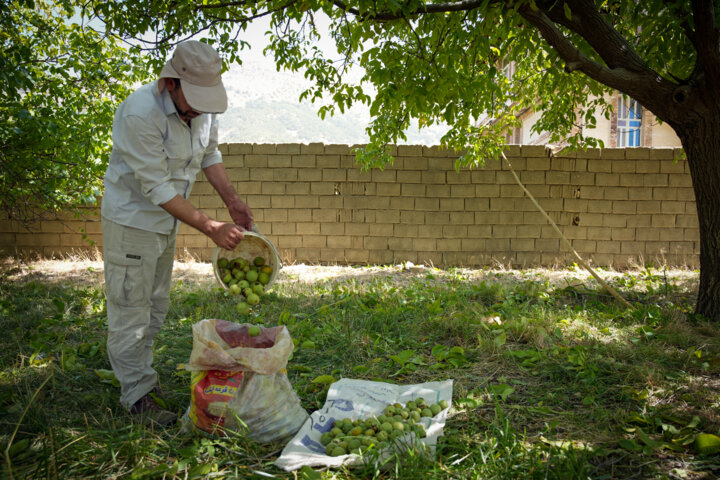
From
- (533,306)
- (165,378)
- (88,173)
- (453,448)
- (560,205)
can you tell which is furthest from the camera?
(560,205)

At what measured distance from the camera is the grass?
6.28ft

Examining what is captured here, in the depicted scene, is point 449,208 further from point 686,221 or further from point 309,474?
point 309,474

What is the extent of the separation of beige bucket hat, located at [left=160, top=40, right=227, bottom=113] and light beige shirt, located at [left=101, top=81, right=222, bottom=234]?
0.54ft

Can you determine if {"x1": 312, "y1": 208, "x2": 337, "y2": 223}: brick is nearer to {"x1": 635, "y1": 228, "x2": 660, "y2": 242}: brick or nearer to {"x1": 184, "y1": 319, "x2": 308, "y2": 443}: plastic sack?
{"x1": 635, "y1": 228, "x2": 660, "y2": 242}: brick

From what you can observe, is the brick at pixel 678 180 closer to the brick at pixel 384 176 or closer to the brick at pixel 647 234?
the brick at pixel 647 234

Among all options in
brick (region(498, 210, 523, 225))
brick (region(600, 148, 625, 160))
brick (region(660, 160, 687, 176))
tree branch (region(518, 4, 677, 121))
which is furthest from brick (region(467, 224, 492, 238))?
tree branch (region(518, 4, 677, 121))

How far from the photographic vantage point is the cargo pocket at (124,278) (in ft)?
7.68

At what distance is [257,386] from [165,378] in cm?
106

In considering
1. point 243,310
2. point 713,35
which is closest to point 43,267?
point 243,310

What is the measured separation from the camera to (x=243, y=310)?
2713mm

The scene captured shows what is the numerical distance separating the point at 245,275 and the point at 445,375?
1401 mm

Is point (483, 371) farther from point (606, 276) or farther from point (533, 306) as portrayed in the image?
point (606, 276)

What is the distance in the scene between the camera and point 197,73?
7.40 ft

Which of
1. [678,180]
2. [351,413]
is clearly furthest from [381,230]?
[351,413]
